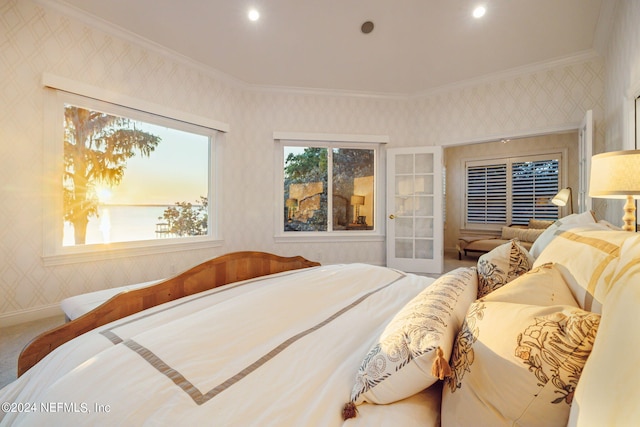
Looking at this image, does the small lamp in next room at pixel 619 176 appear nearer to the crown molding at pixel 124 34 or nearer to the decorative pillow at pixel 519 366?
the decorative pillow at pixel 519 366

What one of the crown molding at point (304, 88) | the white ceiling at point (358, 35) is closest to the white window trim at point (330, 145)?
the crown molding at point (304, 88)

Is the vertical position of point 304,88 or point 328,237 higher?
point 304,88

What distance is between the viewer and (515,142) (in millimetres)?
6484

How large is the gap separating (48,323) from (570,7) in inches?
228

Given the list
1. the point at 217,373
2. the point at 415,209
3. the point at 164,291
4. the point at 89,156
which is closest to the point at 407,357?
the point at 217,373

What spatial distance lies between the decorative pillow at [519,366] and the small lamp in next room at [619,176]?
4.24ft

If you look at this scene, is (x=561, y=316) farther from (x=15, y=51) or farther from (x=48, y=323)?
(x=15, y=51)

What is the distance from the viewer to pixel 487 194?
6910mm

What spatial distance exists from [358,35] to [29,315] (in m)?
4.43

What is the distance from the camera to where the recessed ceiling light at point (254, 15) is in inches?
126

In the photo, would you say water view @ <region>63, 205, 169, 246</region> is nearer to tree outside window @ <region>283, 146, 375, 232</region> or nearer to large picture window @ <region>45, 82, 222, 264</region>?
large picture window @ <region>45, 82, 222, 264</region>

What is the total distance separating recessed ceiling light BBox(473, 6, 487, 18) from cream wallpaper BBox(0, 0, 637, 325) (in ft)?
3.57

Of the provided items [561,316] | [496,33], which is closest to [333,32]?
[496,33]

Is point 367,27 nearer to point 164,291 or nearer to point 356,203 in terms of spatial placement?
point 356,203
